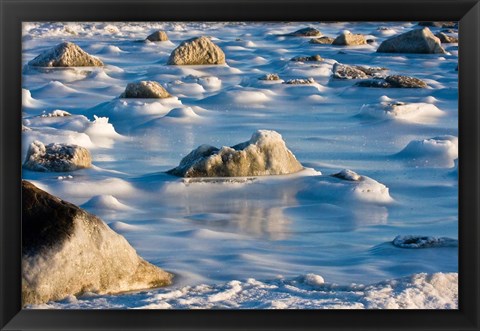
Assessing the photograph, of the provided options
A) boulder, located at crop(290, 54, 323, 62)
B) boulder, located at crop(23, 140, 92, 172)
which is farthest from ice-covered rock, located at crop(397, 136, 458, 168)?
boulder, located at crop(23, 140, 92, 172)

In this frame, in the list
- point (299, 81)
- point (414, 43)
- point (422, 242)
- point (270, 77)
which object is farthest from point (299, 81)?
point (422, 242)

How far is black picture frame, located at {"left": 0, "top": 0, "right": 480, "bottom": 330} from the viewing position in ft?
13.2

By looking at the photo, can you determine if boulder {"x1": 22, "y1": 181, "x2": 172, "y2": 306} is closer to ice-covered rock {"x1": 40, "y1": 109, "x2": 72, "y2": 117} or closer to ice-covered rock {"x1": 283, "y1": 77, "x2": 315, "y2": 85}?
ice-covered rock {"x1": 40, "y1": 109, "x2": 72, "y2": 117}

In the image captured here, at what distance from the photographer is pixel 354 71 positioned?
4453 millimetres

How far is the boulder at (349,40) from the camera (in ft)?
14.5

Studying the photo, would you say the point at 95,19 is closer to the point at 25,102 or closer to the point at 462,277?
the point at 25,102

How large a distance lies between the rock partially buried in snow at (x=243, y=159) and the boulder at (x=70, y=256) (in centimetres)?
47

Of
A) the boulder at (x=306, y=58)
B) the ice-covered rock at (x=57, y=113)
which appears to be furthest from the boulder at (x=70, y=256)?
the boulder at (x=306, y=58)

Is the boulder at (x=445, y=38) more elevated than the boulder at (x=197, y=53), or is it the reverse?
the boulder at (x=445, y=38)

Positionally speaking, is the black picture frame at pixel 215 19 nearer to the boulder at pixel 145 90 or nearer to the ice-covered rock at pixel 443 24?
the ice-covered rock at pixel 443 24

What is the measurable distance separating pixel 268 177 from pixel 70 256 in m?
0.98

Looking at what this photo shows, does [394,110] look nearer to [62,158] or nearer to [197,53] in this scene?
[197,53]

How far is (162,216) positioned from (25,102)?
2.68 ft

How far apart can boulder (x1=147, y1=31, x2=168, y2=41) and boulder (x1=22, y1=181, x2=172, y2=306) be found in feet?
2.86
